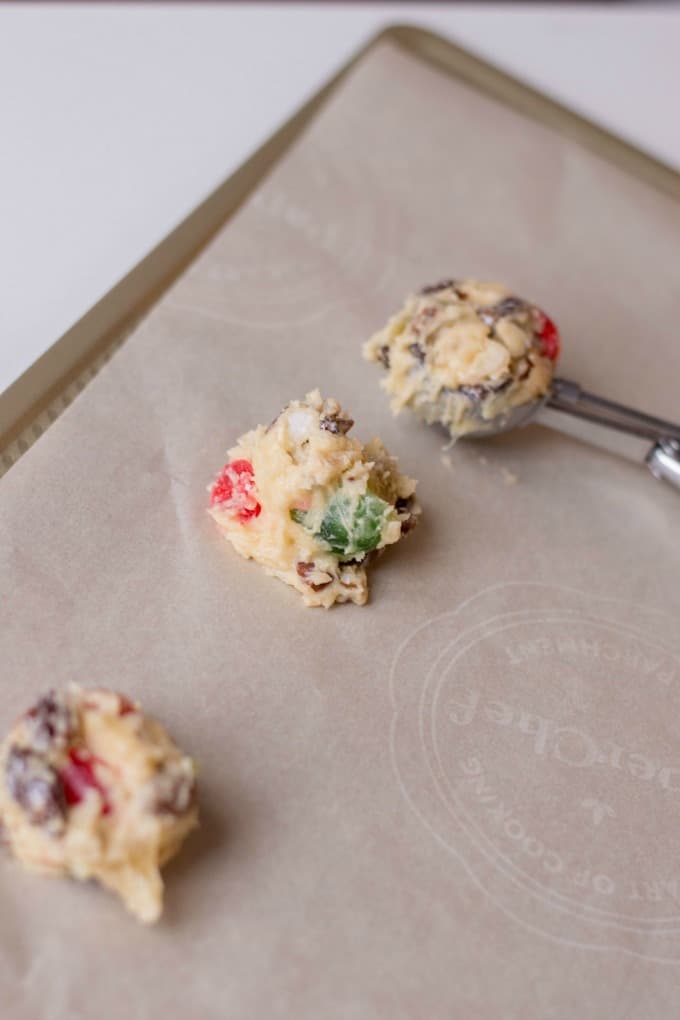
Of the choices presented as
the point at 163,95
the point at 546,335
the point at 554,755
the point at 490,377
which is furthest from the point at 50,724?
the point at 163,95

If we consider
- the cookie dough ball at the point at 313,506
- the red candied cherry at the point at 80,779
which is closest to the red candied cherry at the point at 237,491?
the cookie dough ball at the point at 313,506

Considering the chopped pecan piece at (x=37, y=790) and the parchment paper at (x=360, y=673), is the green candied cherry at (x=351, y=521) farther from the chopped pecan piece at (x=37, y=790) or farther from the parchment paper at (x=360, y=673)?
the chopped pecan piece at (x=37, y=790)

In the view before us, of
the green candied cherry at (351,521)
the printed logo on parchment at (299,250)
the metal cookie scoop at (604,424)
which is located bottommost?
the green candied cherry at (351,521)

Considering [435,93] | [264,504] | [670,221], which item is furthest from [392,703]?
[435,93]

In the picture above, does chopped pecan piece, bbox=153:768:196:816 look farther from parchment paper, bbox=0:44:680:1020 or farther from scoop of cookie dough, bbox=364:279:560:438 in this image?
scoop of cookie dough, bbox=364:279:560:438

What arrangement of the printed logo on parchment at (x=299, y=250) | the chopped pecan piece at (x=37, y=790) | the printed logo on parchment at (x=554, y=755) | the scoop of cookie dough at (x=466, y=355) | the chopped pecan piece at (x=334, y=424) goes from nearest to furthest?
1. the chopped pecan piece at (x=37, y=790)
2. the printed logo on parchment at (x=554, y=755)
3. the chopped pecan piece at (x=334, y=424)
4. the scoop of cookie dough at (x=466, y=355)
5. the printed logo on parchment at (x=299, y=250)

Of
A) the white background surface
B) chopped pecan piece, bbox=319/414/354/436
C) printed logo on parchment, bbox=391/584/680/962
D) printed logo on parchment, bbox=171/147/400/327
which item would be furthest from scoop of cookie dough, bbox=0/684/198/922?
printed logo on parchment, bbox=171/147/400/327

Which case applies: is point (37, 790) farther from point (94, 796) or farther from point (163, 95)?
point (163, 95)
